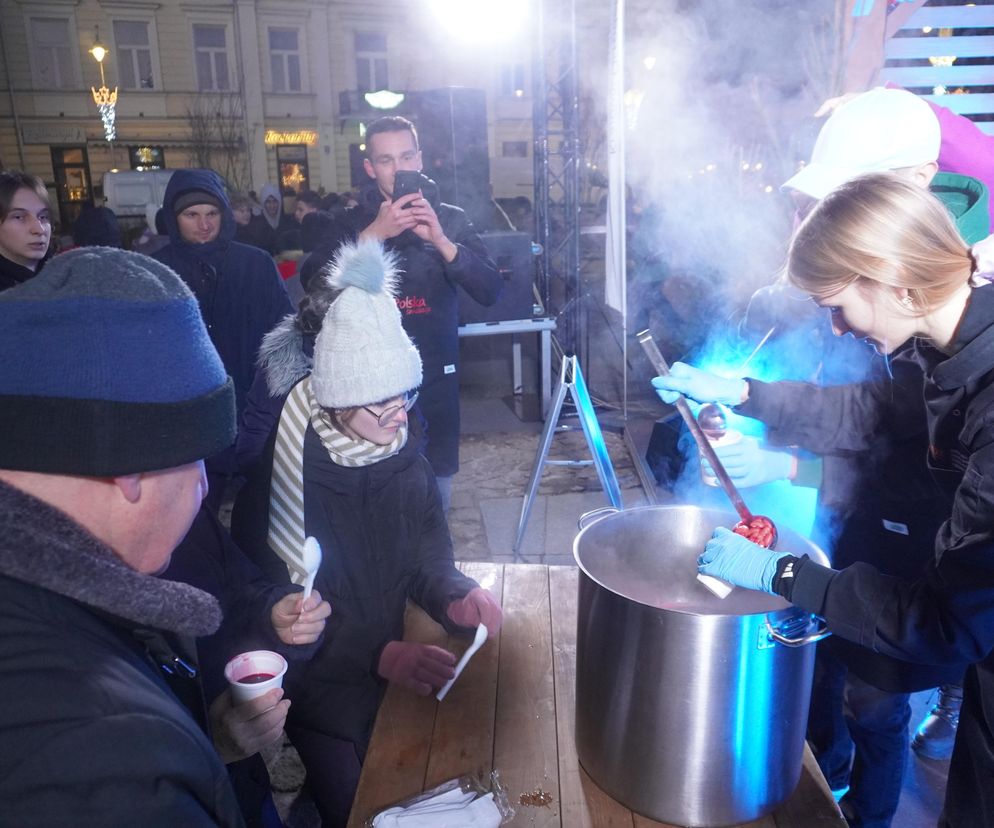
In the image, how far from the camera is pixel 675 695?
116cm

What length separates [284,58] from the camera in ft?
84.2

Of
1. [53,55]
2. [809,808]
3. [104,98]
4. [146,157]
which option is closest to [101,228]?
[809,808]

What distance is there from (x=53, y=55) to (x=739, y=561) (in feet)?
100

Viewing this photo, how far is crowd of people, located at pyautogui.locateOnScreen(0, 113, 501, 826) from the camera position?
75 centimetres

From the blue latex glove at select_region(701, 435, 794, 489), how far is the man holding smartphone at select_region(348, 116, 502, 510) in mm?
1684

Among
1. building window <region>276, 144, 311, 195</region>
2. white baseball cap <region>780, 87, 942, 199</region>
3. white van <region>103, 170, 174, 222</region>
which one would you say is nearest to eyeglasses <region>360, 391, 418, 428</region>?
white baseball cap <region>780, 87, 942, 199</region>

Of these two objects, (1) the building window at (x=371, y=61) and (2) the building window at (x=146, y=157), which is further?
(1) the building window at (x=371, y=61)

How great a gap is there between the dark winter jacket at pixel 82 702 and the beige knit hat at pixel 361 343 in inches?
45.1

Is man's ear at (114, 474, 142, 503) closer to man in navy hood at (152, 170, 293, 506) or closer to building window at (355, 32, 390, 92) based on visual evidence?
man in navy hood at (152, 170, 293, 506)

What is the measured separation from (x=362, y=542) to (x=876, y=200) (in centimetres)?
156

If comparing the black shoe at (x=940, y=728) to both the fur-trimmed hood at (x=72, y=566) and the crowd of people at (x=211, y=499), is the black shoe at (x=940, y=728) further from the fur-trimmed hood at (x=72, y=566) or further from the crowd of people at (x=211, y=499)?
the fur-trimmed hood at (x=72, y=566)

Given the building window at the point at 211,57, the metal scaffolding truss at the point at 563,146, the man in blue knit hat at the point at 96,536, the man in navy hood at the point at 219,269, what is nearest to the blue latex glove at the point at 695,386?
the man in blue knit hat at the point at 96,536

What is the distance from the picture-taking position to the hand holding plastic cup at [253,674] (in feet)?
4.54

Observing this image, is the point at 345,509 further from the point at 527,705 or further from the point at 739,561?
the point at 739,561
